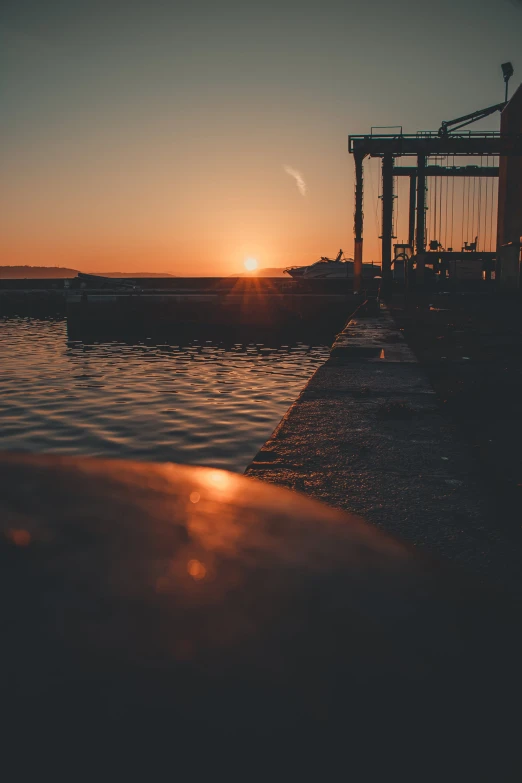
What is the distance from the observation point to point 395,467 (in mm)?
3354

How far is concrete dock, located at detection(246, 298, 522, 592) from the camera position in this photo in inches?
93.9

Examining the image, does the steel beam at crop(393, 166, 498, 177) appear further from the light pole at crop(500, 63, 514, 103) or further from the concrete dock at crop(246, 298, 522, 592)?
the concrete dock at crop(246, 298, 522, 592)

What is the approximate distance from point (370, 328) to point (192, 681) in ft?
42.9

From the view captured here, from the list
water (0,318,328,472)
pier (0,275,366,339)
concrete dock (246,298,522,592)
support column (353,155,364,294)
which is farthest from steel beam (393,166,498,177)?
concrete dock (246,298,522,592)

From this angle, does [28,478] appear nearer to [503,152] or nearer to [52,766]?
[52,766]

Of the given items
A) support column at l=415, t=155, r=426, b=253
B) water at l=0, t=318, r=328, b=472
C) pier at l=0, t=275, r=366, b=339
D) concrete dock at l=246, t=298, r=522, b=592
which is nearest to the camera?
concrete dock at l=246, t=298, r=522, b=592

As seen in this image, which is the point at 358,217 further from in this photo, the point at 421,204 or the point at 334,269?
the point at 334,269

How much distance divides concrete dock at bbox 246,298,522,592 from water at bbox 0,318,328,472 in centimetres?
243

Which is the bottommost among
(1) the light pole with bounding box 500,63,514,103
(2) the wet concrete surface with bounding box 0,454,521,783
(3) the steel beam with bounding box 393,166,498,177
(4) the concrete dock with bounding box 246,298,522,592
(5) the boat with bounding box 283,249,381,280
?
(4) the concrete dock with bounding box 246,298,522,592

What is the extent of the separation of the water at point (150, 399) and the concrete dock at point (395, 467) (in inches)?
95.7

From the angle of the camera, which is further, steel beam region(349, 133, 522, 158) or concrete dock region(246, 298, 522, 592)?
steel beam region(349, 133, 522, 158)

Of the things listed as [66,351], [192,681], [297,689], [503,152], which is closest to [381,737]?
[297,689]

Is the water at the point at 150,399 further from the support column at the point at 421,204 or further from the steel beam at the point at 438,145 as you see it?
the support column at the point at 421,204

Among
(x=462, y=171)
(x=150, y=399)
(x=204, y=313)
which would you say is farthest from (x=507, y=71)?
(x=150, y=399)
